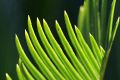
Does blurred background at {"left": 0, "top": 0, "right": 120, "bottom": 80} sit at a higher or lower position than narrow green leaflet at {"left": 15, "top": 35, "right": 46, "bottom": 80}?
higher

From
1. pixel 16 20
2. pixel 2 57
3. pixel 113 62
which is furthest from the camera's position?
pixel 16 20

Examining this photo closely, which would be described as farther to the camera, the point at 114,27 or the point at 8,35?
the point at 8,35

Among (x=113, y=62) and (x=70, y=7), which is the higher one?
(x=70, y=7)

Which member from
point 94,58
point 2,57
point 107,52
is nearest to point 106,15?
point 94,58

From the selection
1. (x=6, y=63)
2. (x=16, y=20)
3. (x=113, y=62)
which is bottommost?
(x=113, y=62)

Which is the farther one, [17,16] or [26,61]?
[17,16]

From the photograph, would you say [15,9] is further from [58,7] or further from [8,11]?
[58,7]

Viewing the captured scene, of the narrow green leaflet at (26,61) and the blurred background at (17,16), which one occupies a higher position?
the blurred background at (17,16)

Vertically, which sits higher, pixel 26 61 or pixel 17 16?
pixel 17 16

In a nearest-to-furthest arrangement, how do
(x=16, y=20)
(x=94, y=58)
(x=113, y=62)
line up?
(x=113, y=62), (x=94, y=58), (x=16, y=20)

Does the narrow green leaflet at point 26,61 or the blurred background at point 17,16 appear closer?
the narrow green leaflet at point 26,61

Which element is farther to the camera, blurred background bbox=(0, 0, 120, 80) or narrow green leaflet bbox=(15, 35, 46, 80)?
blurred background bbox=(0, 0, 120, 80)
